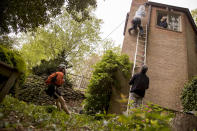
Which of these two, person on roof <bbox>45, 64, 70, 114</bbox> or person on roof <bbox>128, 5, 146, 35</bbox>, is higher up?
person on roof <bbox>128, 5, 146, 35</bbox>

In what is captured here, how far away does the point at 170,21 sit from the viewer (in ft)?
33.8

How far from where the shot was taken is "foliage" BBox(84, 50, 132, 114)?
575cm

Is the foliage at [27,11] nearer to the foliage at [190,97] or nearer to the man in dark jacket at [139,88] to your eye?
the man in dark jacket at [139,88]

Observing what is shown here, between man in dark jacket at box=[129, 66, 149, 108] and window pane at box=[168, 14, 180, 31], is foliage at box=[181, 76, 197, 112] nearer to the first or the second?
man in dark jacket at box=[129, 66, 149, 108]

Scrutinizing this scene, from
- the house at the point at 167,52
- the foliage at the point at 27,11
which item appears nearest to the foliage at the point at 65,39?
the house at the point at 167,52

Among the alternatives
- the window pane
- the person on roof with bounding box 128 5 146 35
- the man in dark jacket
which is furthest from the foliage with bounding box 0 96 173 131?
the window pane

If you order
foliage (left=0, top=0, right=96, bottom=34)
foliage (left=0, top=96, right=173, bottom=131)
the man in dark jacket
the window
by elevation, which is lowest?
foliage (left=0, top=96, right=173, bottom=131)

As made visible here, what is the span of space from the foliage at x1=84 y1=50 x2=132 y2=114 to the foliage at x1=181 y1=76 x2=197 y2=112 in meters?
3.03

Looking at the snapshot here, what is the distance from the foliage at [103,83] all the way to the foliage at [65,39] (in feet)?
29.9

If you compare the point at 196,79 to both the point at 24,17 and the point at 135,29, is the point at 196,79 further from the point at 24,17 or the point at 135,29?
the point at 24,17

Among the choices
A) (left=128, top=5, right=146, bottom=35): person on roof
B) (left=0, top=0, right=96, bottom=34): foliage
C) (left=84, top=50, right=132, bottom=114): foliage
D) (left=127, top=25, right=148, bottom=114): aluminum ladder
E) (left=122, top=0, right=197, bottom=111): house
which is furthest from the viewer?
(left=128, top=5, right=146, bottom=35): person on roof

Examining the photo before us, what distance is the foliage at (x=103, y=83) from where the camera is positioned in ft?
18.9

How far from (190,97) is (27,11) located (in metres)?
7.63

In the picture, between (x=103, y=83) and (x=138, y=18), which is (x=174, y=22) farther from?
(x=103, y=83)
